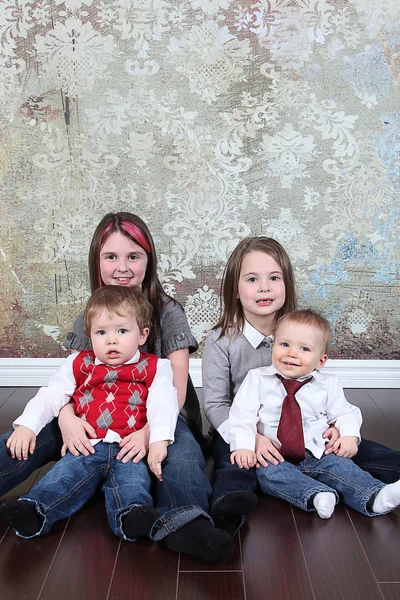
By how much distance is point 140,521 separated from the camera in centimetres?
153

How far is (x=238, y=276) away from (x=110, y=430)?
58 cm

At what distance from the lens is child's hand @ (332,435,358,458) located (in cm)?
181

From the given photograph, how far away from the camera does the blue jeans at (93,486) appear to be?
5.23ft

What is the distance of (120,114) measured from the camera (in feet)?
8.27

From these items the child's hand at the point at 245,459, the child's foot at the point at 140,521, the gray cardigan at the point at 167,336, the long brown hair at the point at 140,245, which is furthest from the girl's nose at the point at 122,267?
the child's foot at the point at 140,521

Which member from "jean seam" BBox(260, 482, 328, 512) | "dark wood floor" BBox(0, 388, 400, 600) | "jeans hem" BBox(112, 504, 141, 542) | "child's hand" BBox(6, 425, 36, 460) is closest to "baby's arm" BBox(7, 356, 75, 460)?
"child's hand" BBox(6, 425, 36, 460)

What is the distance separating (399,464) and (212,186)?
122 cm

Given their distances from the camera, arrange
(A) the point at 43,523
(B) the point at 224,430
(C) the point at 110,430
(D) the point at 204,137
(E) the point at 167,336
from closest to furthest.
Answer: (A) the point at 43,523
(C) the point at 110,430
(B) the point at 224,430
(E) the point at 167,336
(D) the point at 204,137

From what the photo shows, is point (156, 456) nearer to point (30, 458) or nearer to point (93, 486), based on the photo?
point (93, 486)

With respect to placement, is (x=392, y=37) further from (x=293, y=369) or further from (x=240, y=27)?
(x=293, y=369)

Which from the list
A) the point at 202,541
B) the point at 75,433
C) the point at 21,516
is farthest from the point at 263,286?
the point at 21,516

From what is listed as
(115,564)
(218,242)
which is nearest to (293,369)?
(115,564)

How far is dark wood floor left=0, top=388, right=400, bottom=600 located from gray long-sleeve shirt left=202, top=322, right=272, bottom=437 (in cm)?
40

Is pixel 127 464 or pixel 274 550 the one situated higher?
pixel 127 464
